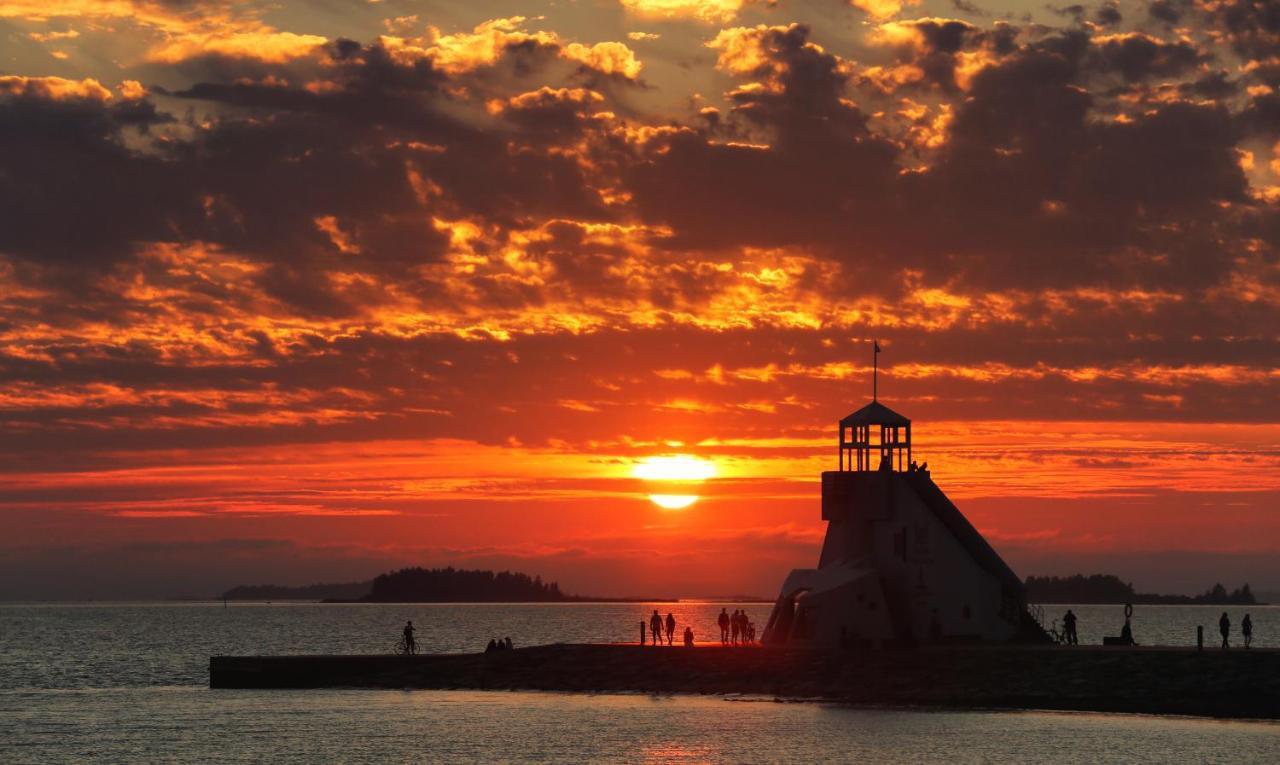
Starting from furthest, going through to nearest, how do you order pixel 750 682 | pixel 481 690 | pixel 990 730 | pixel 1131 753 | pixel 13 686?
pixel 13 686, pixel 481 690, pixel 750 682, pixel 990 730, pixel 1131 753

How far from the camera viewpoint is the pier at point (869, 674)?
216 ft

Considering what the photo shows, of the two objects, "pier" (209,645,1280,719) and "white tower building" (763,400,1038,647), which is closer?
"pier" (209,645,1280,719)

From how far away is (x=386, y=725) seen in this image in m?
69.5

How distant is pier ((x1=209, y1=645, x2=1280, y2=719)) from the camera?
6569 cm

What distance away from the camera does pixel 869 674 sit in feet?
237

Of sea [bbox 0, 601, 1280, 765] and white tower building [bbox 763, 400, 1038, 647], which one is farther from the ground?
white tower building [bbox 763, 400, 1038, 647]

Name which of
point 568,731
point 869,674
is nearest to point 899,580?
point 869,674

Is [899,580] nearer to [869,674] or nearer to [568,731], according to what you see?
[869,674]

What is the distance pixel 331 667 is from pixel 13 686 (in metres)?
29.6

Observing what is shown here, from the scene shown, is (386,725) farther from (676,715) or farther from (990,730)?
(990,730)

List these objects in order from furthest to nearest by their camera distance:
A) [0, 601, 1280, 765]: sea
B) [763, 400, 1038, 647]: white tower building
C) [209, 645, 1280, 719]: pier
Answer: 1. [763, 400, 1038, 647]: white tower building
2. [209, 645, 1280, 719]: pier
3. [0, 601, 1280, 765]: sea

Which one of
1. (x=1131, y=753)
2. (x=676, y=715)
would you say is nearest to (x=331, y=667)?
(x=676, y=715)

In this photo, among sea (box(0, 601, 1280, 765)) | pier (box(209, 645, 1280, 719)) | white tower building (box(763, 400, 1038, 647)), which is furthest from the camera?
white tower building (box(763, 400, 1038, 647))

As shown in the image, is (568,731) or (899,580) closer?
(568,731)
